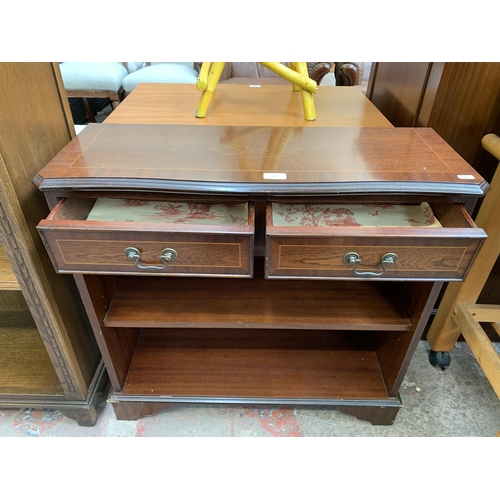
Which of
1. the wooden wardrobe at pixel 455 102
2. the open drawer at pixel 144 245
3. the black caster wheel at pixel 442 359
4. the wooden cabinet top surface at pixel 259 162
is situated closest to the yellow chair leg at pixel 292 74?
the wooden cabinet top surface at pixel 259 162

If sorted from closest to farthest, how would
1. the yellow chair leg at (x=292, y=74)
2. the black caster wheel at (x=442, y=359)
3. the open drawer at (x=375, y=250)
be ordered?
the open drawer at (x=375, y=250) → the yellow chair leg at (x=292, y=74) → the black caster wheel at (x=442, y=359)

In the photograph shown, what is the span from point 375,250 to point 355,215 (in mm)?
140

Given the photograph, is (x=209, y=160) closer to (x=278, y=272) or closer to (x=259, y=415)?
(x=278, y=272)

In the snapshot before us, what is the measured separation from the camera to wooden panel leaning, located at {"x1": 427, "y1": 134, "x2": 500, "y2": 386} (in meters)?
0.86

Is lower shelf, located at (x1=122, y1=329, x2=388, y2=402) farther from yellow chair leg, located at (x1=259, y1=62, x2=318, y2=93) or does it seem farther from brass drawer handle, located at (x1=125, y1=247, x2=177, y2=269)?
yellow chair leg, located at (x1=259, y1=62, x2=318, y2=93)

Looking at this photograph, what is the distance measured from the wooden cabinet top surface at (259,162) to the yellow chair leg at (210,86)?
9cm

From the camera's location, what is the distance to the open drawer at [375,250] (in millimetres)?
596

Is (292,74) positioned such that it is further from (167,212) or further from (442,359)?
(442,359)

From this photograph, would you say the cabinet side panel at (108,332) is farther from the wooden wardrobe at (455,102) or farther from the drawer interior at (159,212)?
the wooden wardrobe at (455,102)

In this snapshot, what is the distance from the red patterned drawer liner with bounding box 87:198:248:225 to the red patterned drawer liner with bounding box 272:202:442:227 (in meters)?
0.08

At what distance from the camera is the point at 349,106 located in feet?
3.22

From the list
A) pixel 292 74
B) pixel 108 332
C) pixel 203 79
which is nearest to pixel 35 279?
pixel 108 332

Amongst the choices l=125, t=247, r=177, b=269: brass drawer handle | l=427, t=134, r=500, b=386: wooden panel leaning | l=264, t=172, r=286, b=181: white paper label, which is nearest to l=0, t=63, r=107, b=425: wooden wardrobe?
l=125, t=247, r=177, b=269: brass drawer handle

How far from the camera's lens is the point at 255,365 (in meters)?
0.98
